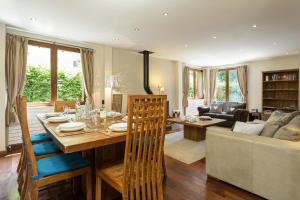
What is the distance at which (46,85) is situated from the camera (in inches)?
161

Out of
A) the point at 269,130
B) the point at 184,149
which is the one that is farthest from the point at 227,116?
the point at 269,130

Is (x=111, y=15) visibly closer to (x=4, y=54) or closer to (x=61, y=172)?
(x=4, y=54)

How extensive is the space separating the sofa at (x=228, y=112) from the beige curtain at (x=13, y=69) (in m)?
5.50

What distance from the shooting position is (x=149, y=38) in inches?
163

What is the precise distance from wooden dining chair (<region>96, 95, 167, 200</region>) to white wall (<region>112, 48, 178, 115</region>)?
4022mm

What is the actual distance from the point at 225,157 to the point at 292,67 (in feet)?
18.3

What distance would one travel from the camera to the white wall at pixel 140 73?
17.6 feet

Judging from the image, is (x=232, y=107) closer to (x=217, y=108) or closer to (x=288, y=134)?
(x=217, y=108)

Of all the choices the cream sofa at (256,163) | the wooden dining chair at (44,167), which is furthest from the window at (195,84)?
the wooden dining chair at (44,167)

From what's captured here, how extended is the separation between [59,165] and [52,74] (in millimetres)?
3193

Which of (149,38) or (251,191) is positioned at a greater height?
(149,38)

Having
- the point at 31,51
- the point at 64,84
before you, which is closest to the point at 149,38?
the point at 64,84

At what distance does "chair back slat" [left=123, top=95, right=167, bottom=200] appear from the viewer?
1302 mm

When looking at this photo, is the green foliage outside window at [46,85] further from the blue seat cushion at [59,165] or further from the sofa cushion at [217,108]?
the sofa cushion at [217,108]
